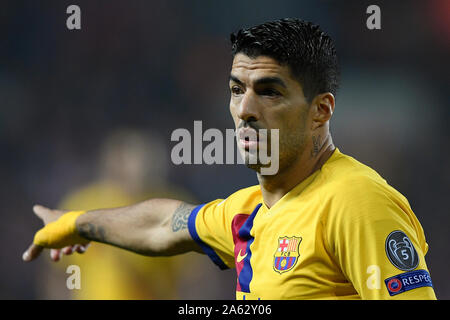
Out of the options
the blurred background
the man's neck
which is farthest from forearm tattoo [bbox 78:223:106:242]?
the blurred background

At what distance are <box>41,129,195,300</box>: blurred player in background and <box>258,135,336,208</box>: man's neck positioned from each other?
210 cm

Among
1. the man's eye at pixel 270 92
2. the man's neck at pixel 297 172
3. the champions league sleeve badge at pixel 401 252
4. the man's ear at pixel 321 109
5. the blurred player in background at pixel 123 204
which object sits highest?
the man's eye at pixel 270 92

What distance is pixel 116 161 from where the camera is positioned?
16.1 feet

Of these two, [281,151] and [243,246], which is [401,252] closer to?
[281,151]

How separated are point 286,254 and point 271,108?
498 mm

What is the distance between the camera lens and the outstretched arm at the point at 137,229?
106 inches

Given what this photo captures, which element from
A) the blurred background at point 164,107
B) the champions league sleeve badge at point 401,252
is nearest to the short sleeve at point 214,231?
the champions league sleeve badge at point 401,252

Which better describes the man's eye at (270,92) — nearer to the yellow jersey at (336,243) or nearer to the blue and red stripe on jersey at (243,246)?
the yellow jersey at (336,243)

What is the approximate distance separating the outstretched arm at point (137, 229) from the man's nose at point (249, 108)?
748mm

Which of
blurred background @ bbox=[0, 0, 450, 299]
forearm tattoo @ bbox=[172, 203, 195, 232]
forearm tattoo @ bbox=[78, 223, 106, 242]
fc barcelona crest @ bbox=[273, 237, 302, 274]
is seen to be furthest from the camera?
blurred background @ bbox=[0, 0, 450, 299]

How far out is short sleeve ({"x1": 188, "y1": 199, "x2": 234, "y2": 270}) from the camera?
2490 millimetres

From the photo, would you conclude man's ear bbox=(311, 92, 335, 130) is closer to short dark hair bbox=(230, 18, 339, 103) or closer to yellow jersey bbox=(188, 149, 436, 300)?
short dark hair bbox=(230, 18, 339, 103)

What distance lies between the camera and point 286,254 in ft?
6.51
